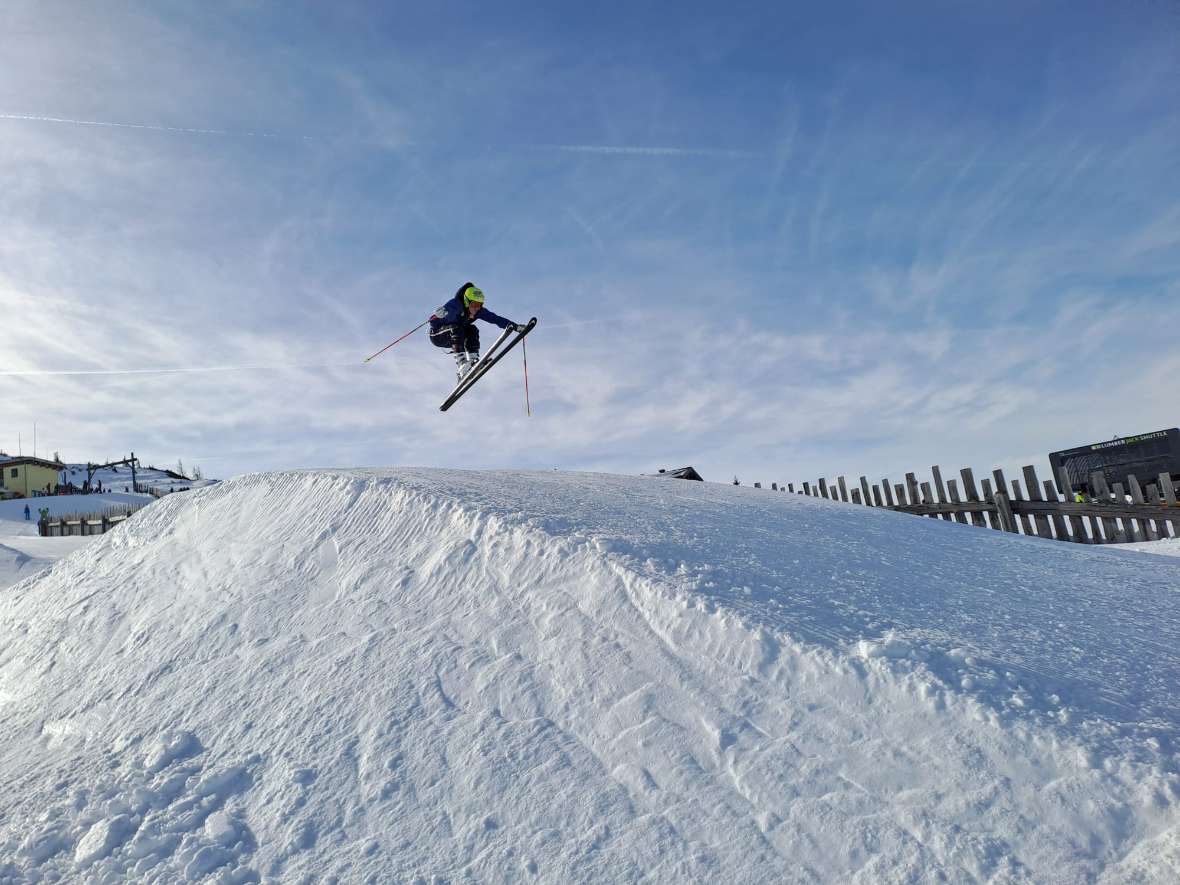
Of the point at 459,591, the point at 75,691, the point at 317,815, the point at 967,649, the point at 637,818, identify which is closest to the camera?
the point at 637,818

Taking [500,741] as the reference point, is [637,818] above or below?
below

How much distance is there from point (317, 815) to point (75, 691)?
12.1 feet

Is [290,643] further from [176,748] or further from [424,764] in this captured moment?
[424,764]

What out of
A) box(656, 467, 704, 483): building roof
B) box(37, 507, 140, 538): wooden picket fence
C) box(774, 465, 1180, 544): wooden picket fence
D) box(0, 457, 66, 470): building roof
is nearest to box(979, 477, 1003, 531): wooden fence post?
box(774, 465, 1180, 544): wooden picket fence

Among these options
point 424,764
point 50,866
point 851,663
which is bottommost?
point 50,866

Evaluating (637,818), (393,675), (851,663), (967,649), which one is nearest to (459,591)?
(393,675)

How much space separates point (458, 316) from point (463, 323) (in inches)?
6.1

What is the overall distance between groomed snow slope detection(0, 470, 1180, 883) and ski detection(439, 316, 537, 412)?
20.4 ft

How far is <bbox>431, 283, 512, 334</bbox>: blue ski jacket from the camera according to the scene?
39.8 feet

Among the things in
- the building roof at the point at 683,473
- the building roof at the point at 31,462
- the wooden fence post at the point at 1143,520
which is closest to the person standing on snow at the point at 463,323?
the building roof at the point at 683,473

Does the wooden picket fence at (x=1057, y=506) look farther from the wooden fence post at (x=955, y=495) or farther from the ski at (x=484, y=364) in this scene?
the ski at (x=484, y=364)

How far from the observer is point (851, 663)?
3686mm

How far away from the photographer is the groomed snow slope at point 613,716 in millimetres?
2947

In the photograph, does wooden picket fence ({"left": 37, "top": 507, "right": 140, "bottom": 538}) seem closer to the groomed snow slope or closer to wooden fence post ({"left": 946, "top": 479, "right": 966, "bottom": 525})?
the groomed snow slope
